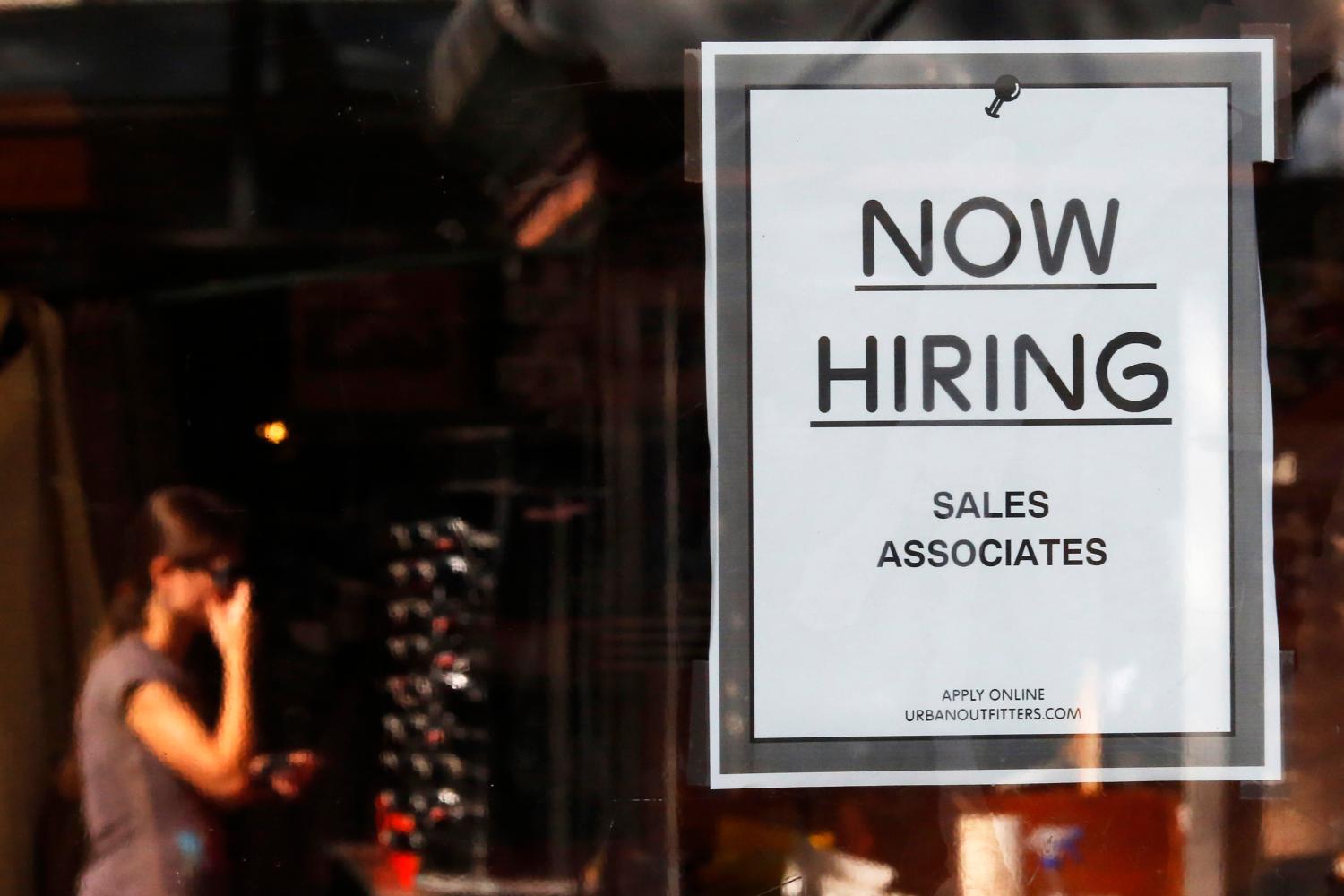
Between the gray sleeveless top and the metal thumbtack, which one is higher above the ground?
the metal thumbtack

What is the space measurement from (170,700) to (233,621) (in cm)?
16

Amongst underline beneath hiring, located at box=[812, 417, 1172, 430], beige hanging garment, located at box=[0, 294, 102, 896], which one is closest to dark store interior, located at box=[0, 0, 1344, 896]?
beige hanging garment, located at box=[0, 294, 102, 896]

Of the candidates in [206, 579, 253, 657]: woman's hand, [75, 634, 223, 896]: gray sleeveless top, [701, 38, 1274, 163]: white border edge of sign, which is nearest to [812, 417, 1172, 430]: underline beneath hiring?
[701, 38, 1274, 163]: white border edge of sign

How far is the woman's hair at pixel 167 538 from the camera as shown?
1.82m

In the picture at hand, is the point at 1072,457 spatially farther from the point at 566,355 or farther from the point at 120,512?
the point at 120,512

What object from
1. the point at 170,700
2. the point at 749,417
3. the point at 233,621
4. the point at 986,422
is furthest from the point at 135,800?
the point at 986,422

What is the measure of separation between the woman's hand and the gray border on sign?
2.40 ft

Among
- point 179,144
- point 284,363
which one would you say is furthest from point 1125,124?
point 179,144

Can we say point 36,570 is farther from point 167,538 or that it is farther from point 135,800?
point 135,800

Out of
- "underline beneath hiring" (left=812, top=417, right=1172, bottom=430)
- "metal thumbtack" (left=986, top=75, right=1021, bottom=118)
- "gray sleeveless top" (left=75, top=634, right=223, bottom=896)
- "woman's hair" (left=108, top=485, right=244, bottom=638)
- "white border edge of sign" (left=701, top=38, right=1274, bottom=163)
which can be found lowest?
"gray sleeveless top" (left=75, top=634, right=223, bottom=896)

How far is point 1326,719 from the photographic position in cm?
187

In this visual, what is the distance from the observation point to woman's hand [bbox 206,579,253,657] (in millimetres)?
1825

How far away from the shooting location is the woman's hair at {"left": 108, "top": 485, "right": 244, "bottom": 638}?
5.96 ft

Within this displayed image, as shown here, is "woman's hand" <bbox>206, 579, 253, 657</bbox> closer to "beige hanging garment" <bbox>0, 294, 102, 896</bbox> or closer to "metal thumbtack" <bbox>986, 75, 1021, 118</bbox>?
"beige hanging garment" <bbox>0, 294, 102, 896</bbox>
